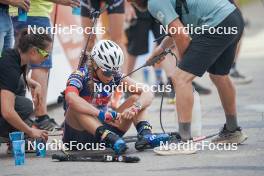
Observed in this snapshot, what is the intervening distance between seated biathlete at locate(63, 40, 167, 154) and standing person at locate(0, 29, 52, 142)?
14.2 inches

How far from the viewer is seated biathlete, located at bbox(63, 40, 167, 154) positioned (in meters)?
8.51

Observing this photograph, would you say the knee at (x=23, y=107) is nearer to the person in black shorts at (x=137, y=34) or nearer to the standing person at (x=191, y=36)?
the standing person at (x=191, y=36)

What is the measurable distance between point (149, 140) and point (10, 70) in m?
1.46

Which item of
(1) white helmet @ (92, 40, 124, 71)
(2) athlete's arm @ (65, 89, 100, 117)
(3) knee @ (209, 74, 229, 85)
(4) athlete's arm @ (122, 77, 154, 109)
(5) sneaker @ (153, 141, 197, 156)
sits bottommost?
(5) sneaker @ (153, 141, 197, 156)

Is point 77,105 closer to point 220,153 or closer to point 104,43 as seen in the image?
point 104,43

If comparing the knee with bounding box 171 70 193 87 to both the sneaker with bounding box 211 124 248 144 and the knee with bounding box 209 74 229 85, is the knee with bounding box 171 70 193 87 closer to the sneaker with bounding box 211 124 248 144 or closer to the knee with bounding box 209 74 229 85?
the knee with bounding box 209 74 229 85

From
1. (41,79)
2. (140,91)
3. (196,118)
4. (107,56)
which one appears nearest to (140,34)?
(41,79)

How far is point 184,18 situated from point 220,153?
4.23 feet

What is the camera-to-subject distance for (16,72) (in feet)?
28.2

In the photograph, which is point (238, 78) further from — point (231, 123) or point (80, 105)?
point (80, 105)

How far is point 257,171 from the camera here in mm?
7566

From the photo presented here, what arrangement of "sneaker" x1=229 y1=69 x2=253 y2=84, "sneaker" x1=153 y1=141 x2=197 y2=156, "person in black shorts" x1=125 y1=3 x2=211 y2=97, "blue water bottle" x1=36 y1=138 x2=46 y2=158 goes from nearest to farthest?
1. "sneaker" x1=153 y1=141 x2=197 y2=156
2. "blue water bottle" x1=36 y1=138 x2=46 y2=158
3. "person in black shorts" x1=125 y1=3 x2=211 y2=97
4. "sneaker" x1=229 y1=69 x2=253 y2=84

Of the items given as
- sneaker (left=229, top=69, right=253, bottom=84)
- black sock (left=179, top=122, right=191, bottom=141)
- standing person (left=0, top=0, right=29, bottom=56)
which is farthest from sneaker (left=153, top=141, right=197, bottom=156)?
sneaker (left=229, top=69, right=253, bottom=84)

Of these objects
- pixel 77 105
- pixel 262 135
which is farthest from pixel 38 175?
pixel 262 135
